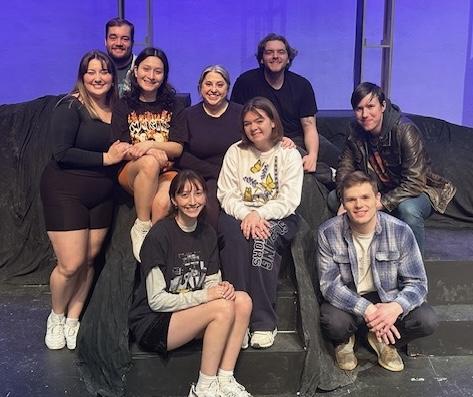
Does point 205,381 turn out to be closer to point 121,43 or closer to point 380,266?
point 380,266

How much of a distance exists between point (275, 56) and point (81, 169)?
1.44m

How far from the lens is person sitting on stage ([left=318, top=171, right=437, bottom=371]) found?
2738 mm

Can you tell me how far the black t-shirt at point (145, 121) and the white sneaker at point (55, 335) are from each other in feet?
3.45

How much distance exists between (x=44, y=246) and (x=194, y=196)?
209 centimetres

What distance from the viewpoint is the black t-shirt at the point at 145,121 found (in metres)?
2.99

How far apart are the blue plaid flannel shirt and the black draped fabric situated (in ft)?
7.34

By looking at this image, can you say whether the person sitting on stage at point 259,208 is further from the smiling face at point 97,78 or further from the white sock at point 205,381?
the smiling face at point 97,78

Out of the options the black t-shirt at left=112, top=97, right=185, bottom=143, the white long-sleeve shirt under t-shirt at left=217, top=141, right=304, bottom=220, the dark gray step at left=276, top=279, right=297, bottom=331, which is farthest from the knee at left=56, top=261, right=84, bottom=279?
the dark gray step at left=276, top=279, right=297, bottom=331

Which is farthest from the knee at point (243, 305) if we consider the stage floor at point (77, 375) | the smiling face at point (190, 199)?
the stage floor at point (77, 375)

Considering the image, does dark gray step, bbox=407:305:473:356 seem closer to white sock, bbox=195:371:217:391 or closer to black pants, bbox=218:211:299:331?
black pants, bbox=218:211:299:331

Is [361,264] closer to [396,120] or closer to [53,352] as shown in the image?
[396,120]

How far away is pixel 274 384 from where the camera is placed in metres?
2.73

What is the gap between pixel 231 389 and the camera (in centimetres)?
255

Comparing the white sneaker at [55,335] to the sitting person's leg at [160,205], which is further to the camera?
the white sneaker at [55,335]
